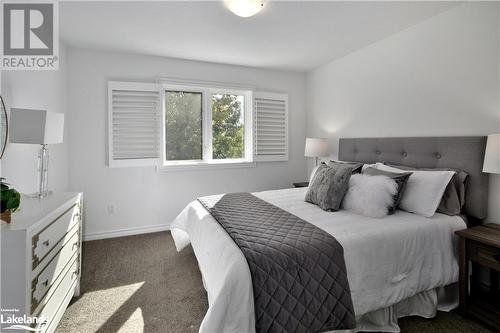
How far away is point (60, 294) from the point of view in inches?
66.1

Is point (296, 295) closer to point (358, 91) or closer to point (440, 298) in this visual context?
point (440, 298)

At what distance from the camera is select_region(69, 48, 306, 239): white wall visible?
3.23 meters

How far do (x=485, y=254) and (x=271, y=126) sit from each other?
308 centimetres

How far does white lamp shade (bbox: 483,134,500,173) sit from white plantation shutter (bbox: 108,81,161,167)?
3.45 metres

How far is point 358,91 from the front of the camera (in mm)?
3301

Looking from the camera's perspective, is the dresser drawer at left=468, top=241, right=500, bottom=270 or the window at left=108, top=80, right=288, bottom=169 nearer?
the dresser drawer at left=468, top=241, right=500, bottom=270

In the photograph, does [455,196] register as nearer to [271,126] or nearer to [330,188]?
[330,188]

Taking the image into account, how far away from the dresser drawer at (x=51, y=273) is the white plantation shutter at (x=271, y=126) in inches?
110

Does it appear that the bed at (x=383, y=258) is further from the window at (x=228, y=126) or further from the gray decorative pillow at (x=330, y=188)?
the window at (x=228, y=126)

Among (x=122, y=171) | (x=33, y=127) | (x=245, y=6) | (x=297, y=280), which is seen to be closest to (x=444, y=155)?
(x=297, y=280)

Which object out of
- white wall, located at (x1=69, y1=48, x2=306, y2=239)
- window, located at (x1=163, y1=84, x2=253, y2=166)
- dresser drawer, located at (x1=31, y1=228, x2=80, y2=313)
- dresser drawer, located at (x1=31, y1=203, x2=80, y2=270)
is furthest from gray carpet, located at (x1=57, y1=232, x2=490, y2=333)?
window, located at (x1=163, y1=84, x2=253, y2=166)

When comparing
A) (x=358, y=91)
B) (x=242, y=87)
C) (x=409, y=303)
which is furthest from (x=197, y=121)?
(x=409, y=303)

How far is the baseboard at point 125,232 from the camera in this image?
3318mm

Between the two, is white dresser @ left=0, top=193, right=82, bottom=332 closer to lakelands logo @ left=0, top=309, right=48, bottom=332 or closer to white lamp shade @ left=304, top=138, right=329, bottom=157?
lakelands logo @ left=0, top=309, right=48, bottom=332
